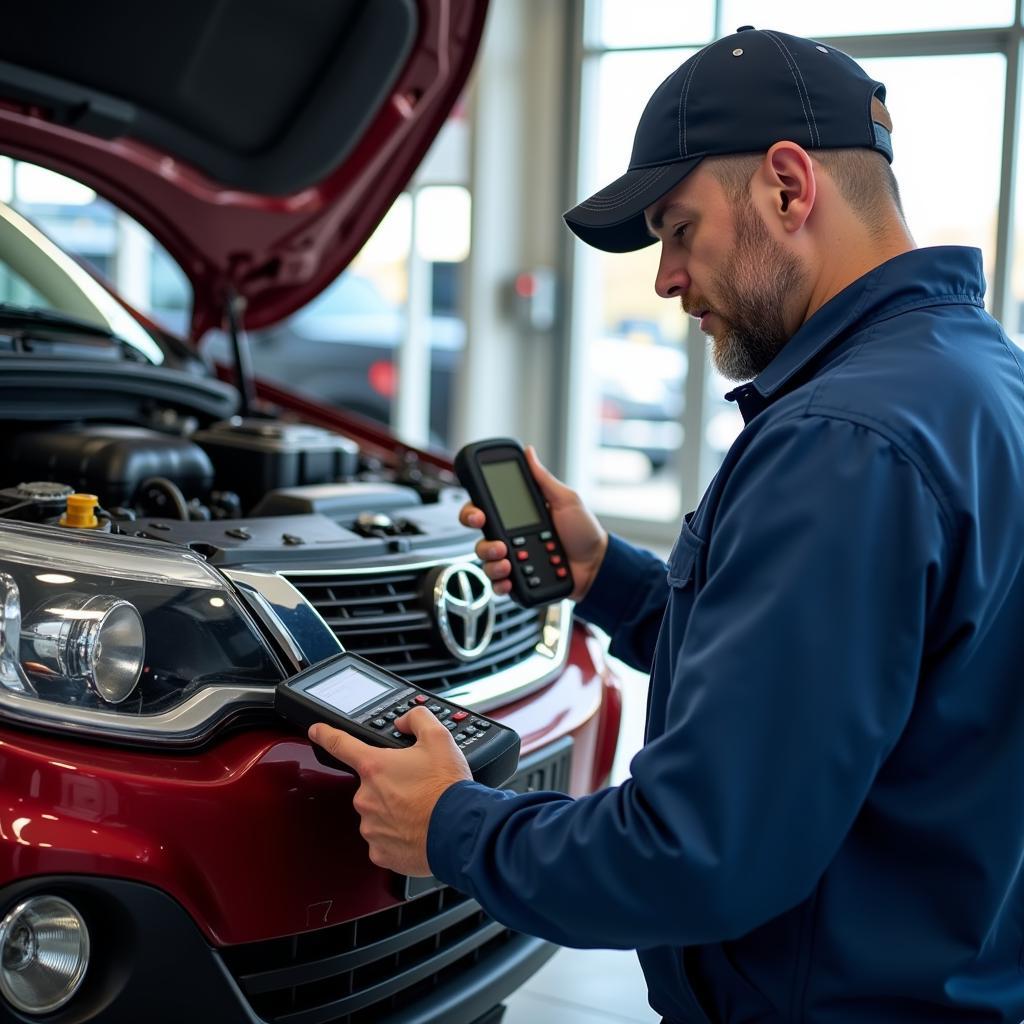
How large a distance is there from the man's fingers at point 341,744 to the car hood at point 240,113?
1.48 metres

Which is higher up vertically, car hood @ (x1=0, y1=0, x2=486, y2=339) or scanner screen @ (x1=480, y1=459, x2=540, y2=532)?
car hood @ (x1=0, y1=0, x2=486, y2=339)

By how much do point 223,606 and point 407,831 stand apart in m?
0.38

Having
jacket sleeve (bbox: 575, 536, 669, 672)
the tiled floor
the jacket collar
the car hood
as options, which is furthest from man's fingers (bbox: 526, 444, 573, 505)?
the car hood

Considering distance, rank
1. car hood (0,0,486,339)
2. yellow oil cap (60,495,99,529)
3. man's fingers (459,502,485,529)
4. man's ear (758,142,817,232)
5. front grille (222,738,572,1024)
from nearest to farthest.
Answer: man's ear (758,142,817,232), front grille (222,738,572,1024), yellow oil cap (60,495,99,529), man's fingers (459,502,485,529), car hood (0,0,486,339)

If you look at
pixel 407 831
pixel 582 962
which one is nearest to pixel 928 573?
pixel 407 831

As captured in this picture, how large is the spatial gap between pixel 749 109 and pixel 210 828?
0.86 meters

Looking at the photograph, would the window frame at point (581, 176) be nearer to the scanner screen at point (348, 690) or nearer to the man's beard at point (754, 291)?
the man's beard at point (754, 291)

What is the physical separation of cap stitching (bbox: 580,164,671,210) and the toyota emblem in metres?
0.58

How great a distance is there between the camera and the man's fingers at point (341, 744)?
1.14 metres

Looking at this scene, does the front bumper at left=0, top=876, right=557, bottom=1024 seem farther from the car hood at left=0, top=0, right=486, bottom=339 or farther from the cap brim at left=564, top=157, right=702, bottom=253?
the car hood at left=0, top=0, right=486, bottom=339

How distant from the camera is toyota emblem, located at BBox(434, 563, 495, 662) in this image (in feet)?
5.18

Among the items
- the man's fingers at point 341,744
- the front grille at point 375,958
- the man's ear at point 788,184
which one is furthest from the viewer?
the front grille at point 375,958

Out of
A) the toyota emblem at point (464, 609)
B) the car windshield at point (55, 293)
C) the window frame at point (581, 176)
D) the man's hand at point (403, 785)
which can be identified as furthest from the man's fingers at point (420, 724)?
the window frame at point (581, 176)

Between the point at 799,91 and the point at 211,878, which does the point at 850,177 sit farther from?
the point at 211,878
